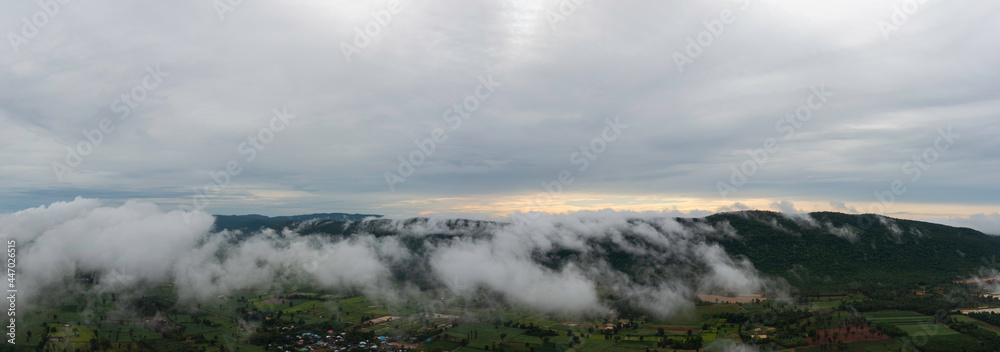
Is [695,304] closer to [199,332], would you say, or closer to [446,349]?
[446,349]

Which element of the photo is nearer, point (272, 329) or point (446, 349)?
point (446, 349)

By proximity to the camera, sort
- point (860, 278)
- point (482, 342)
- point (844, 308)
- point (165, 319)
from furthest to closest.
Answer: point (860, 278)
point (165, 319)
point (844, 308)
point (482, 342)

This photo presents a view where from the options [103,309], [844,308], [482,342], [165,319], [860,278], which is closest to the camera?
[482,342]

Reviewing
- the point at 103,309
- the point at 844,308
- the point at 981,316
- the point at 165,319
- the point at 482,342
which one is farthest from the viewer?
the point at 103,309

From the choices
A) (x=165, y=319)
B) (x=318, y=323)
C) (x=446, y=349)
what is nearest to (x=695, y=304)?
(x=446, y=349)

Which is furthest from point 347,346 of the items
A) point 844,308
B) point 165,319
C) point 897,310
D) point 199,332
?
point 897,310

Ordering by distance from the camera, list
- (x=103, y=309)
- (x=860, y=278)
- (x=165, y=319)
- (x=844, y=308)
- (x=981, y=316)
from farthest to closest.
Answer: (x=860, y=278) < (x=103, y=309) < (x=165, y=319) < (x=844, y=308) < (x=981, y=316)

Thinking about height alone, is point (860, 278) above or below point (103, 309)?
above

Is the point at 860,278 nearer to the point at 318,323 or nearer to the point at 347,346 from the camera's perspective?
the point at 347,346

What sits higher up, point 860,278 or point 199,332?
point 860,278
